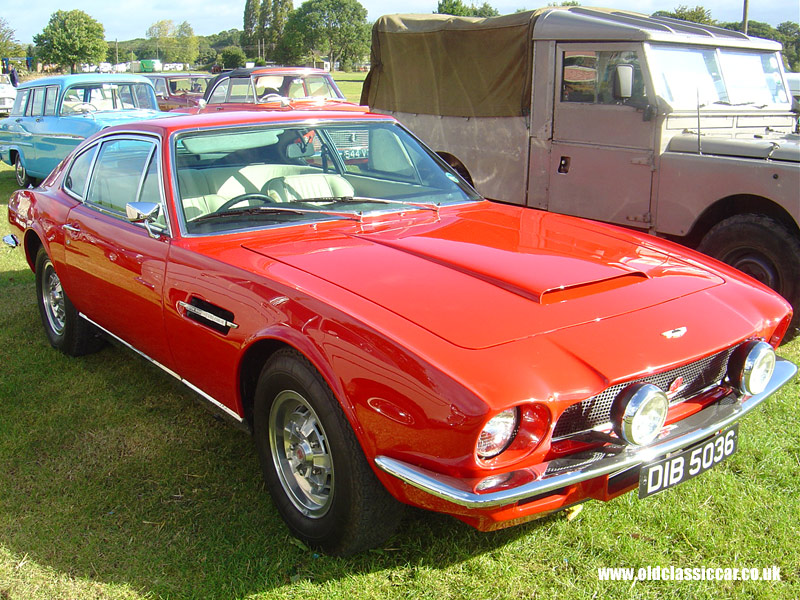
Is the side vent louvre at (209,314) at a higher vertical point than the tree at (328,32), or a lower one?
lower

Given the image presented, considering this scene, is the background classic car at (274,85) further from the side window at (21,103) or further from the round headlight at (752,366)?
the round headlight at (752,366)

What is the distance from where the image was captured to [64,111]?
406 inches

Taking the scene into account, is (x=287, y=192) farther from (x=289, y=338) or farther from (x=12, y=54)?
(x=12, y=54)

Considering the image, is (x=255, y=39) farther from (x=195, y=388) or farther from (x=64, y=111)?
(x=195, y=388)

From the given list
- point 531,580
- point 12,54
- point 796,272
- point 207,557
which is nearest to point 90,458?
point 207,557

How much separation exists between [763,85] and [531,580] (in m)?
5.51

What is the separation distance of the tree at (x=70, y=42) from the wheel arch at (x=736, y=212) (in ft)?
255

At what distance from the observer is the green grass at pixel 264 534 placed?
99.8 inches

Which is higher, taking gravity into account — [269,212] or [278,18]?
[278,18]

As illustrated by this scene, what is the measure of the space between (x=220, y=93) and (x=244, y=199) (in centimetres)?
1042

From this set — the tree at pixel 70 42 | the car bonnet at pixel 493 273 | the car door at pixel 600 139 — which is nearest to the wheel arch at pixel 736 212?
the car door at pixel 600 139

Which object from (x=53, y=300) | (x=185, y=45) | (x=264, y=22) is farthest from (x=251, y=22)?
(x=53, y=300)

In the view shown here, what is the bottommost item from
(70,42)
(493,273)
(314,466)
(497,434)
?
(314,466)

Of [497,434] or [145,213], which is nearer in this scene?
[497,434]
